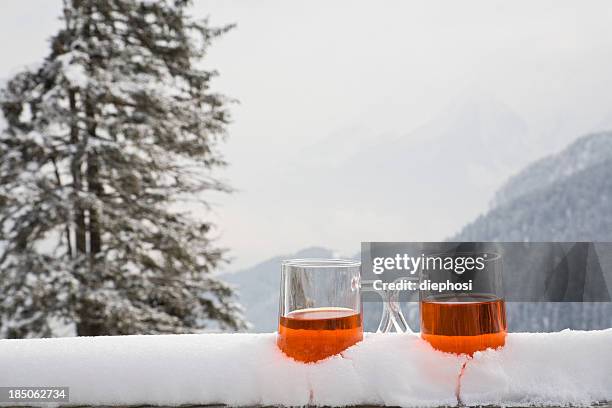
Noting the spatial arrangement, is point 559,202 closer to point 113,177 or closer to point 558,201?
point 558,201

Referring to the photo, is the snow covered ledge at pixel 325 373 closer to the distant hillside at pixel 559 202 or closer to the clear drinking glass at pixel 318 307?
the clear drinking glass at pixel 318 307

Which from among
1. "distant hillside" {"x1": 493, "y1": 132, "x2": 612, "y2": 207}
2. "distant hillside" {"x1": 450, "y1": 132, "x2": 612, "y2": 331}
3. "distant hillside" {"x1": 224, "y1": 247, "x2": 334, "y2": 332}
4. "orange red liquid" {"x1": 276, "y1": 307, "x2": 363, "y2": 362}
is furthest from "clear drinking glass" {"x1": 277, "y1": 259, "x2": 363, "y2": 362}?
"distant hillside" {"x1": 493, "y1": 132, "x2": 612, "y2": 207}

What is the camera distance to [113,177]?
5.09 m

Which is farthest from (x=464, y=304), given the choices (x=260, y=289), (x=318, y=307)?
(x=260, y=289)

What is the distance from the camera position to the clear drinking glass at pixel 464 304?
65 centimetres

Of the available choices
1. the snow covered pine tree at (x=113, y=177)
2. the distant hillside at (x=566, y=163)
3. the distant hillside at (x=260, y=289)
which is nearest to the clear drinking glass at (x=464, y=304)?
the snow covered pine tree at (x=113, y=177)

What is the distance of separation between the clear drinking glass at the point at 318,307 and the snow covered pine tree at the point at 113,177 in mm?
4389

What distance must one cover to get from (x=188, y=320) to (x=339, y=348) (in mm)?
5089

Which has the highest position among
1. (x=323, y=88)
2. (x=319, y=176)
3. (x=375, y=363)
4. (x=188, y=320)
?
(x=323, y=88)

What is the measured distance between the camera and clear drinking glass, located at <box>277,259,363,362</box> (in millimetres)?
656

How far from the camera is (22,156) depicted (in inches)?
197

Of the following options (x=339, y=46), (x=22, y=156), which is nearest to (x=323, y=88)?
(x=339, y=46)

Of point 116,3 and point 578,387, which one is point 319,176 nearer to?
point 116,3

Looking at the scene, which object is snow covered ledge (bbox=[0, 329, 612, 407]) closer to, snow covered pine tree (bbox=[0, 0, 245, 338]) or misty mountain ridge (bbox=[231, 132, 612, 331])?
snow covered pine tree (bbox=[0, 0, 245, 338])
